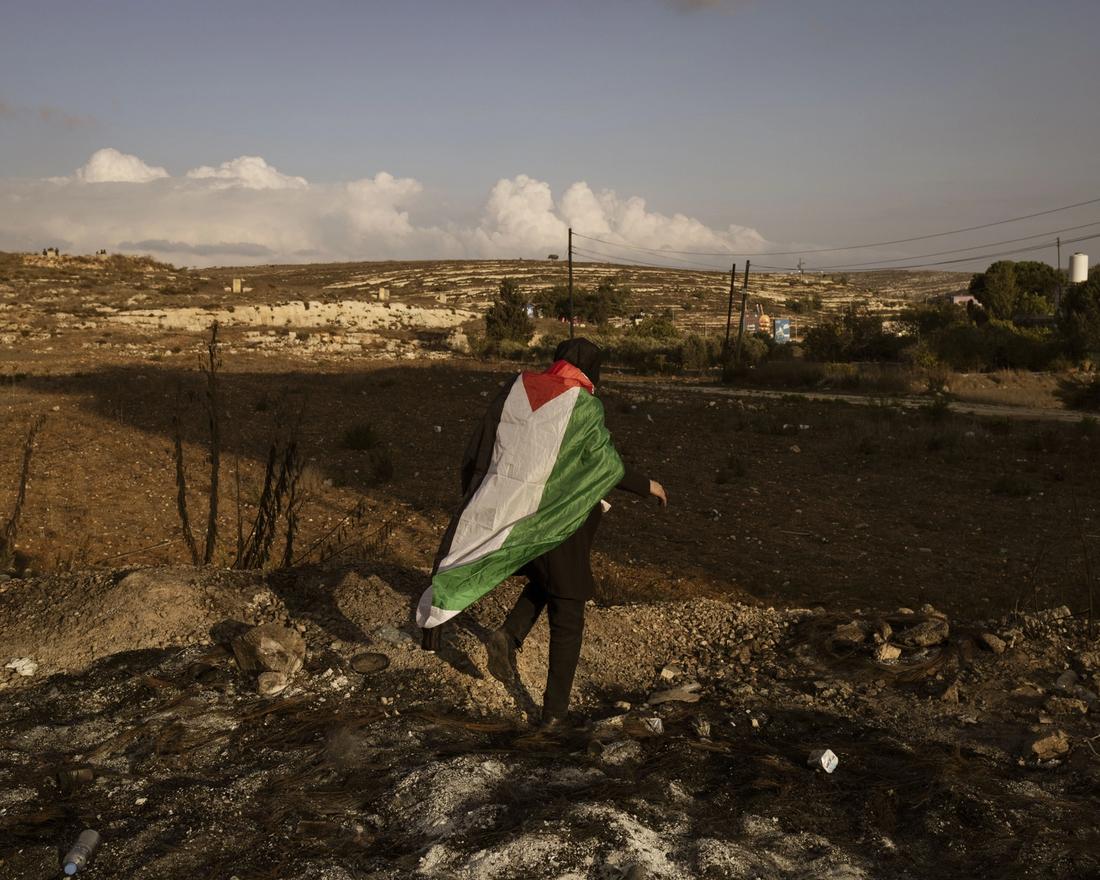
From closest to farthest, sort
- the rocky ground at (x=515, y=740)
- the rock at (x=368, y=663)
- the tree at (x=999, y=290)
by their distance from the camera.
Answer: the rocky ground at (x=515, y=740) → the rock at (x=368, y=663) → the tree at (x=999, y=290)

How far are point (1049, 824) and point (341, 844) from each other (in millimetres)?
2548

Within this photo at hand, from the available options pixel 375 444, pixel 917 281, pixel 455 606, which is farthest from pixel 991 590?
pixel 917 281

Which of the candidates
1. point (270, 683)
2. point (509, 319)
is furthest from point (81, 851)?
point (509, 319)

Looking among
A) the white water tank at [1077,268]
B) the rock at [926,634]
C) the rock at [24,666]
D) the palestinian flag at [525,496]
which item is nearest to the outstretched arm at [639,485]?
the palestinian flag at [525,496]

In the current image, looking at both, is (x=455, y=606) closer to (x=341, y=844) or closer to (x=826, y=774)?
(x=341, y=844)

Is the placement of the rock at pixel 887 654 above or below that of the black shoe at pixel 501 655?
below

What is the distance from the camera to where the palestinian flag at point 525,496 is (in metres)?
4.25

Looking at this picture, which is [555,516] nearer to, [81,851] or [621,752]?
[621,752]

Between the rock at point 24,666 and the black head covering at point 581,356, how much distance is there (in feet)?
10.1

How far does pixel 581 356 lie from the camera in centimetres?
438

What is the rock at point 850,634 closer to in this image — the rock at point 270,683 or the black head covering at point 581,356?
the black head covering at point 581,356

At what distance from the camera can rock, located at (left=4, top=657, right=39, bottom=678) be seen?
188 inches

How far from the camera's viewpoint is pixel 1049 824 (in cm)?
350

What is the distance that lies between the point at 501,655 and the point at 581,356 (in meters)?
1.44
